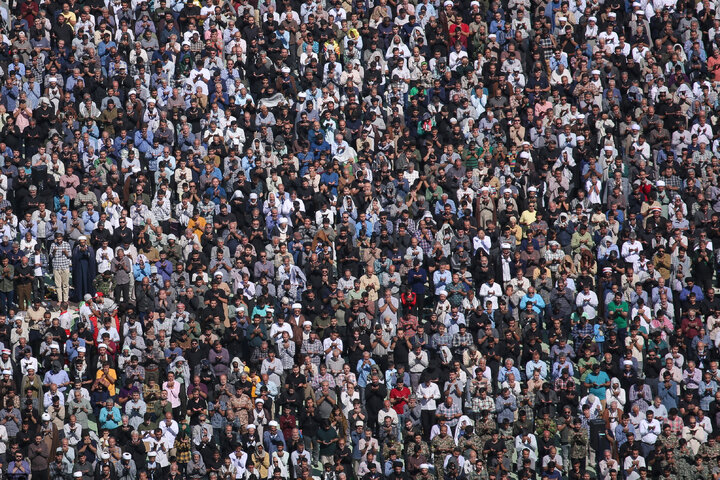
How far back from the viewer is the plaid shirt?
42.4 m

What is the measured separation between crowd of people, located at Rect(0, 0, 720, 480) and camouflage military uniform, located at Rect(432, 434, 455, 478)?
95mm

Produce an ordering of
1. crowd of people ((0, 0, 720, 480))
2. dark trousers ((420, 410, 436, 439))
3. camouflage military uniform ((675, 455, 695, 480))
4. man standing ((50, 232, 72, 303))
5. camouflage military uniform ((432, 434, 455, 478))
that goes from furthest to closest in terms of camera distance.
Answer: man standing ((50, 232, 72, 303)) → dark trousers ((420, 410, 436, 439)) → crowd of people ((0, 0, 720, 480)) → camouflage military uniform ((432, 434, 455, 478)) → camouflage military uniform ((675, 455, 695, 480))

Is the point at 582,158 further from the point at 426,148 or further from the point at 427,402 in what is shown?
the point at 427,402

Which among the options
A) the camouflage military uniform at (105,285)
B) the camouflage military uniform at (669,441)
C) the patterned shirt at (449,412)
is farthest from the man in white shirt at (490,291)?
the camouflage military uniform at (105,285)

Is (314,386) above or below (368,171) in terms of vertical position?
below

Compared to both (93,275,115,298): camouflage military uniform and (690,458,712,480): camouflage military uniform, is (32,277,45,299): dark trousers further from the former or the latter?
(690,458,712,480): camouflage military uniform

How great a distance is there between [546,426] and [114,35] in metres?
15.6

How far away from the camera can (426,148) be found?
45.7 m

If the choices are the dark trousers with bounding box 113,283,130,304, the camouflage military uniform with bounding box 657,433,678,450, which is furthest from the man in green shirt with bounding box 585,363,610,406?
the dark trousers with bounding box 113,283,130,304

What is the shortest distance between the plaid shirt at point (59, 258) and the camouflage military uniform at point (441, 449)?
9.27m

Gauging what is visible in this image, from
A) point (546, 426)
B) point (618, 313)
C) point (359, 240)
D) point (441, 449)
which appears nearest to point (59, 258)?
point (359, 240)

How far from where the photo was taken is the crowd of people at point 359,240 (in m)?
39.2

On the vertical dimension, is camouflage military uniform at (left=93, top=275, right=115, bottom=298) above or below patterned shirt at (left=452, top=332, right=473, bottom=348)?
above

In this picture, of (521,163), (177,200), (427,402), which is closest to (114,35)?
(177,200)
